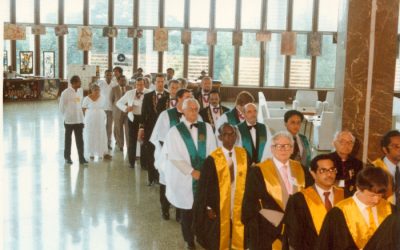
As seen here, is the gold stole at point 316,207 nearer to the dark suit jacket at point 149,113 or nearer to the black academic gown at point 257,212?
the black academic gown at point 257,212

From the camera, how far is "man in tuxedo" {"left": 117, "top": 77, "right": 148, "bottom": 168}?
34.3ft

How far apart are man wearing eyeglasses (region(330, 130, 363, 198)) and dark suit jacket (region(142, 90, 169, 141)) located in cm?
450

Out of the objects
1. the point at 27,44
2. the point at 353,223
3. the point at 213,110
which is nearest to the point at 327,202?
the point at 353,223

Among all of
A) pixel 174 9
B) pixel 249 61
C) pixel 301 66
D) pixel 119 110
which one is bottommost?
pixel 119 110

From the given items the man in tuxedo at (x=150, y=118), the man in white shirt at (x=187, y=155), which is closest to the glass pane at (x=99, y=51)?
the man in tuxedo at (x=150, y=118)

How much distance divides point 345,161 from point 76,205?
4093 millimetres

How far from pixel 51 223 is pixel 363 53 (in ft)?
12.9

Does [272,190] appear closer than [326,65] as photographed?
Yes

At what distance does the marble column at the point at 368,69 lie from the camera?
610cm

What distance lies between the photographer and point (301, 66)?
23.2 meters

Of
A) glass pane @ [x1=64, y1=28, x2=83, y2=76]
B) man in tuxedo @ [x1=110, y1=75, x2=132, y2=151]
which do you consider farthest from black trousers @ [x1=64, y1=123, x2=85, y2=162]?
glass pane @ [x1=64, y1=28, x2=83, y2=76]

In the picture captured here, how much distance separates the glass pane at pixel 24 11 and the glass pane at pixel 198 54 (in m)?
6.18

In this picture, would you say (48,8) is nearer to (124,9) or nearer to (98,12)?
(98,12)

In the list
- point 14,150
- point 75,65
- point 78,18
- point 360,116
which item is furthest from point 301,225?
point 78,18
